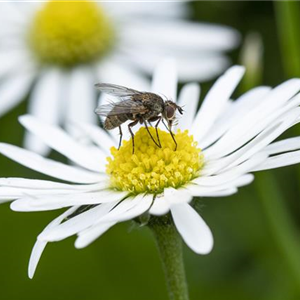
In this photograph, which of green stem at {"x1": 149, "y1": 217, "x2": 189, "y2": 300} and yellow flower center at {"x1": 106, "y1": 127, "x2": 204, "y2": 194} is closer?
green stem at {"x1": 149, "y1": 217, "x2": 189, "y2": 300}

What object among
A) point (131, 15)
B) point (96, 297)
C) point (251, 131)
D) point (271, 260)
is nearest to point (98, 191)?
point (251, 131)

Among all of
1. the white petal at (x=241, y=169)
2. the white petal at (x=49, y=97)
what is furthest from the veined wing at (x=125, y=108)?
the white petal at (x=49, y=97)

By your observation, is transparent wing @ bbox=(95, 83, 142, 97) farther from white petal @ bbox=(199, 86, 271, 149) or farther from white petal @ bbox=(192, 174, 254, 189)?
white petal @ bbox=(192, 174, 254, 189)

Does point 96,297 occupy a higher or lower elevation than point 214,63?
lower

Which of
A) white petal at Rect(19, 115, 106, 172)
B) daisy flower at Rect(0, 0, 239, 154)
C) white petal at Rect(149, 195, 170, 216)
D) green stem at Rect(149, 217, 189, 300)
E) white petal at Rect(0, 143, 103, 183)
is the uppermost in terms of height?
daisy flower at Rect(0, 0, 239, 154)

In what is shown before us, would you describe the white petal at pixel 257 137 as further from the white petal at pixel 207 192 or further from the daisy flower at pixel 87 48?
the daisy flower at pixel 87 48

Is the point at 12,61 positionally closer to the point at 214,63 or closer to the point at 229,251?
the point at 214,63

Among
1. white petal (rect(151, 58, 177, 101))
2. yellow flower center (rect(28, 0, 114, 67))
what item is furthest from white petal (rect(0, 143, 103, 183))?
yellow flower center (rect(28, 0, 114, 67))
